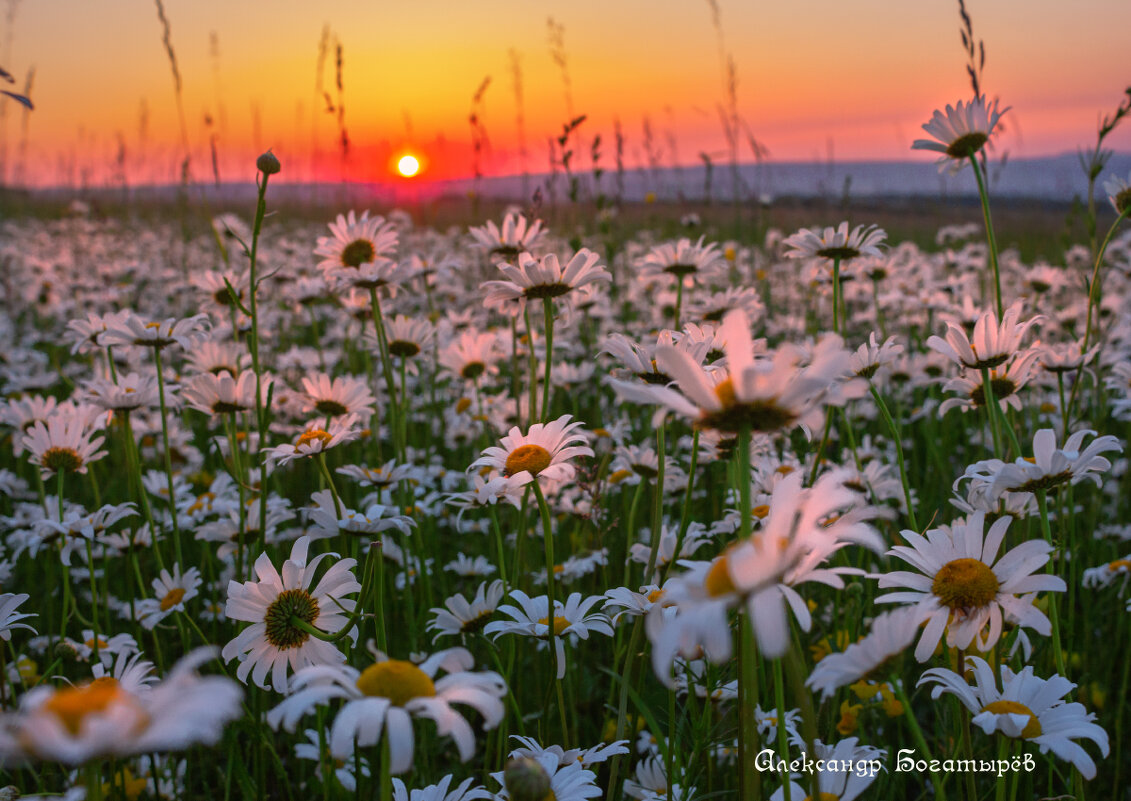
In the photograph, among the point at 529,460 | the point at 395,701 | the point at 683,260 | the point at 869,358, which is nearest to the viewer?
the point at 395,701

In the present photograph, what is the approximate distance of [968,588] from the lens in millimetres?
1145

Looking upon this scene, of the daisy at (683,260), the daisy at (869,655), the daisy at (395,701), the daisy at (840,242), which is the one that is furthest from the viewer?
the daisy at (683,260)

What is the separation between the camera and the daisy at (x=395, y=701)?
716mm

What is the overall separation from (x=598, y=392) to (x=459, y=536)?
109 centimetres

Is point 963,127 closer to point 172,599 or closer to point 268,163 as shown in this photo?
point 268,163

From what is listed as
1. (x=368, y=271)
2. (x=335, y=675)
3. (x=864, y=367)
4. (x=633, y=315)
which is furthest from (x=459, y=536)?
(x=633, y=315)

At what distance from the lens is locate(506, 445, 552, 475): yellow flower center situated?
4.78 ft

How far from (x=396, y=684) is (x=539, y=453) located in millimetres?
726

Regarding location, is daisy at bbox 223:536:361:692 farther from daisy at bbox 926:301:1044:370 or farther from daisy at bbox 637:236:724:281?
daisy at bbox 637:236:724:281

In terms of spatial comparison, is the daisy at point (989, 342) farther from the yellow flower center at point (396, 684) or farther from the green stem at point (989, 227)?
the yellow flower center at point (396, 684)

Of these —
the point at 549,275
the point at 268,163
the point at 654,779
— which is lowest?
the point at 654,779

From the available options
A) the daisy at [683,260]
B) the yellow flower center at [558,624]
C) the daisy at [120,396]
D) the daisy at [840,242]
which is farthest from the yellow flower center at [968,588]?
the daisy at [120,396]

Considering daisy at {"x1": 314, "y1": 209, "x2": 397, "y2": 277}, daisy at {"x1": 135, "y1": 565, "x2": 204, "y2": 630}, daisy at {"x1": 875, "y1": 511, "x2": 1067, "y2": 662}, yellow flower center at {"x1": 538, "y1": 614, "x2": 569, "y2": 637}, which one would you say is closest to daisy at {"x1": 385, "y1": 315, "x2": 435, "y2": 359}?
daisy at {"x1": 314, "y1": 209, "x2": 397, "y2": 277}

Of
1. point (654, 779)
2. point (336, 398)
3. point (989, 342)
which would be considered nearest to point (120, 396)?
point (336, 398)
